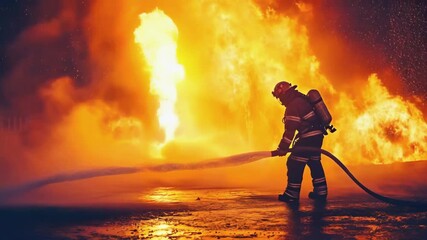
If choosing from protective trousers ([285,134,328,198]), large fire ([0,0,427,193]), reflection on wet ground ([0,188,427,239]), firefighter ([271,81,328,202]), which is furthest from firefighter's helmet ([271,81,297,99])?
large fire ([0,0,427,193])

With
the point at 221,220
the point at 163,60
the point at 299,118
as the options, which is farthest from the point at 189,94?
the point at 221,220

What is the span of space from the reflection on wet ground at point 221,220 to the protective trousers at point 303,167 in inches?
10.5

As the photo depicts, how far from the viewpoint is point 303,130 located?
9.70 m

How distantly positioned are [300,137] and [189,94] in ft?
49.5

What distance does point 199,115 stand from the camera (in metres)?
25.3

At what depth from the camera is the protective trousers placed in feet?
30.4

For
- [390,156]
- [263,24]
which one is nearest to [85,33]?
[263,24]

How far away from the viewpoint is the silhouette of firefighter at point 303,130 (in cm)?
941

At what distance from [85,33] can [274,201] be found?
1867 cm

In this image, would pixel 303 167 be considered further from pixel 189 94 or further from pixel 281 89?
pixel 189 94

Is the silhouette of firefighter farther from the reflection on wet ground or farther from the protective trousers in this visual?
the reflection on wet ground

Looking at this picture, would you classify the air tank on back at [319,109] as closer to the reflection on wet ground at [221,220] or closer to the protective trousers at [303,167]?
the protective trousers at [303,167]

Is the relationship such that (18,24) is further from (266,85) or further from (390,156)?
(390,156)

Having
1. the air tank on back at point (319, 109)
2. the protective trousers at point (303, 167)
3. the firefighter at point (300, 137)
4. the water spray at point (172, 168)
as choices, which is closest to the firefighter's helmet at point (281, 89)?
the firefighter at point (300, 137)
